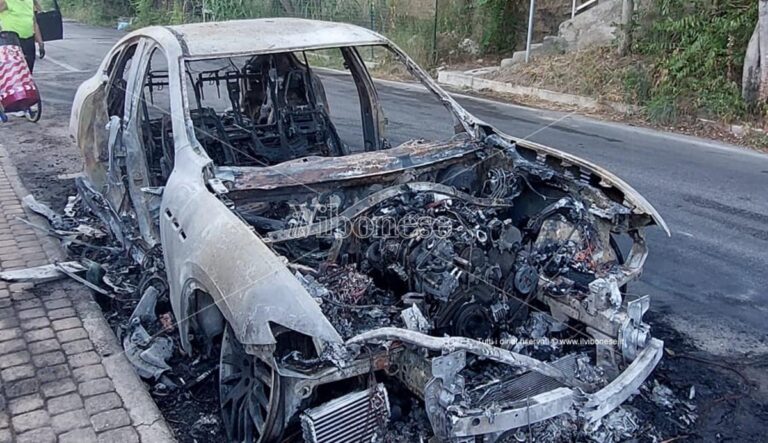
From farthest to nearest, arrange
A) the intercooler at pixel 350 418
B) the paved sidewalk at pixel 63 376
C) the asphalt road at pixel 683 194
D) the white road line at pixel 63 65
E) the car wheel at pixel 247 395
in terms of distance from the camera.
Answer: the white road line at pixel 63 65
the asphalt road at pixel 683 194
the paved sidewalk at pixel 63 376
the car wheel at pixel 247 395
the intercooler at pixel 350 418

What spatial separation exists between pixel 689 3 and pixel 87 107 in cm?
1061

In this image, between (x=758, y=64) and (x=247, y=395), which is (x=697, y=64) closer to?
(x=758, y=64)

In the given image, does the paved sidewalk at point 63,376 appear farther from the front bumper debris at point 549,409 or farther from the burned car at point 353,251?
the front bumper debris at point 549,409

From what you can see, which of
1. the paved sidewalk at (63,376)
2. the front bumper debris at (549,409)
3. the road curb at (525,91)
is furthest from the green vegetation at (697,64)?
→ the paved sidewalk at (63,376)

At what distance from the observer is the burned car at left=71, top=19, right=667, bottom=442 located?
2951 millimetres

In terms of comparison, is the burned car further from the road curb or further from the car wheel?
the road curb

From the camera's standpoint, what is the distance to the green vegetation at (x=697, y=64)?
11.5 meters

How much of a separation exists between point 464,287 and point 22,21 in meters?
9.15

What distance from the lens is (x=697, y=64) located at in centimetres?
1197

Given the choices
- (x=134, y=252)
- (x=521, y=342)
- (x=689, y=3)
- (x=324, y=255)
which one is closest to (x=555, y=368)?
(x=521, y=342)

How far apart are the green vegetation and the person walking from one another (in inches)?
377

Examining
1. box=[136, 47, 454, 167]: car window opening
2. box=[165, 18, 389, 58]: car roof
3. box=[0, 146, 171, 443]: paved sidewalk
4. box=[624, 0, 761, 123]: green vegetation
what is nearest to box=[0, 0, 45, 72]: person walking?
box=[136, 47, 454, 167]: car window opening

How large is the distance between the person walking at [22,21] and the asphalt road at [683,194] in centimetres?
107

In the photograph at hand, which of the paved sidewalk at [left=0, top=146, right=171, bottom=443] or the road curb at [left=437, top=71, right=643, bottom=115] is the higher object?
the road curb at [left=437, top=71, right=643, bottom=115]
